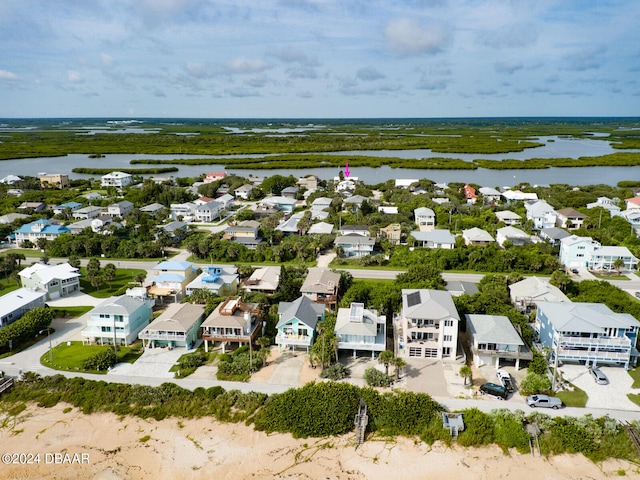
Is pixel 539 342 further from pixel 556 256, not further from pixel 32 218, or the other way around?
pixel 32 218

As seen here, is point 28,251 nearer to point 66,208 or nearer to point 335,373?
point 66,208

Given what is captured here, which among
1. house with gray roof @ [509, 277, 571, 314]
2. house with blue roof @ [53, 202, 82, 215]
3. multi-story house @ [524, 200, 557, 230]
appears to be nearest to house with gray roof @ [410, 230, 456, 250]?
house with gray roof @ [509, 277, 571, 314]

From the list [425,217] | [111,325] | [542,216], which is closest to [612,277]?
[542,216]

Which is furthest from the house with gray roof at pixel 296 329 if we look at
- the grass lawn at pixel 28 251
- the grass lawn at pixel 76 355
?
the grass lawn at pixel 28 251

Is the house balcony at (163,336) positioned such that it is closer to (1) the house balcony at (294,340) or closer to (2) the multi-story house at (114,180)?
(1) the house balcony at (294,340)

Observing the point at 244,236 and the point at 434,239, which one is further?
the point at 244,236

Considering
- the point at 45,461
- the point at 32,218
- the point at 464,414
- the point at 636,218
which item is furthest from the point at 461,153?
the point at 45,461
